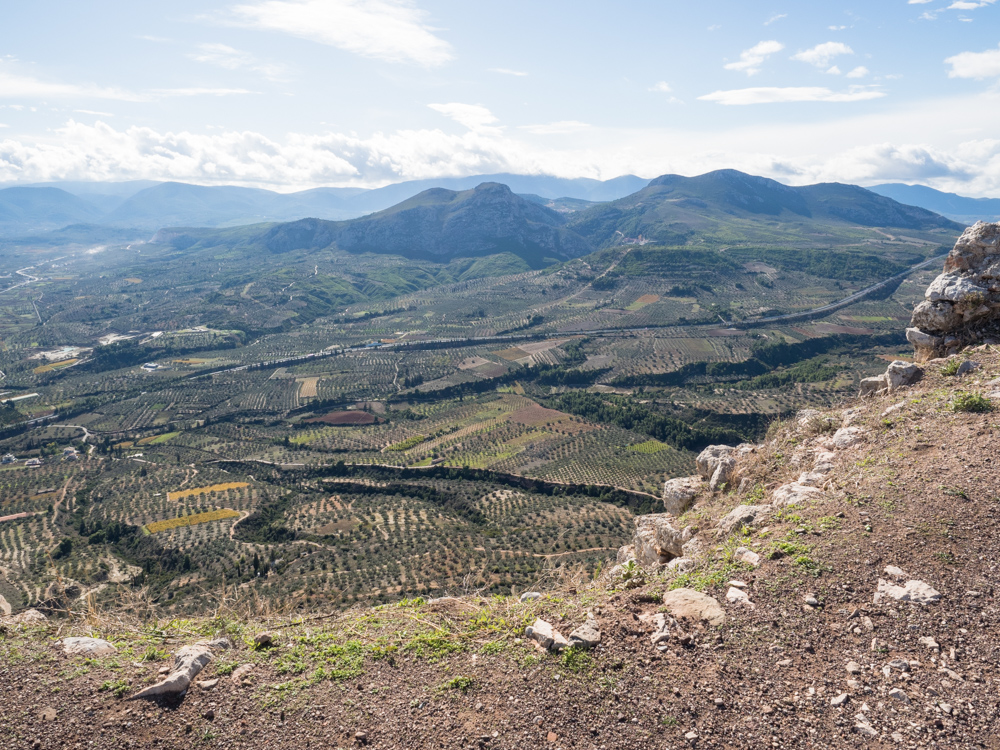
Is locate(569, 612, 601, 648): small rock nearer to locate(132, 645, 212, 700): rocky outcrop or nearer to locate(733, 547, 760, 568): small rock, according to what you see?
locate(733, 547, 760, 568): small rock

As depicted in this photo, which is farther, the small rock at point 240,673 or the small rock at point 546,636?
the small rock at point 546,636

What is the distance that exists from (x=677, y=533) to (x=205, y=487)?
239ft

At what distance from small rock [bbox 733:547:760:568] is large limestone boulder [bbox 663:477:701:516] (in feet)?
24.7

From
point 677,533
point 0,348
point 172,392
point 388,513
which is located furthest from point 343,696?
point 0,348

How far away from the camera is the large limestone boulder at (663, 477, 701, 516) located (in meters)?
20.1

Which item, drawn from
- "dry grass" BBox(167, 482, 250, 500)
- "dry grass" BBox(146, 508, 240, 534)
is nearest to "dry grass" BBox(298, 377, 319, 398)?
"dry grass" BBox(167, 482, 250, 500)

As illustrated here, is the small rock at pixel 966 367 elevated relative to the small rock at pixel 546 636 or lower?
elevated

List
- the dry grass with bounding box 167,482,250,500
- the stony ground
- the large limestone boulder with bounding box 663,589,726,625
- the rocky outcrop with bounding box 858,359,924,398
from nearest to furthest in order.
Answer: the stony ground < the large limestone boulder with bounding box 663,589,726,625 < the rocky outcrop with bounding box 858,359,924,398 < the dry grass with bounding box 167,482,250,500

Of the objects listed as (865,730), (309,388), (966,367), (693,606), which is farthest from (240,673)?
(309,388)

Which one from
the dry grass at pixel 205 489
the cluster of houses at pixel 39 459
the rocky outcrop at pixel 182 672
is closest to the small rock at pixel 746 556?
the rocky outcrop at pixel 182 672

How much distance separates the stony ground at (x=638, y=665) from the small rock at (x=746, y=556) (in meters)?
0.19

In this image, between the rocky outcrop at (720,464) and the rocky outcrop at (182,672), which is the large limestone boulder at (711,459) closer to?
the rocky outcrop at (720,464)

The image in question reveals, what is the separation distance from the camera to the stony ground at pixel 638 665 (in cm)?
850

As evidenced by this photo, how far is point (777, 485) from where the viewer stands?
16.3 metres
